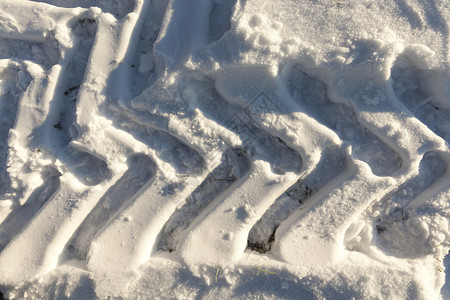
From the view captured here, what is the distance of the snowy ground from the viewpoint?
3.98 feet

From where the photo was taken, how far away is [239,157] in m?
1.29

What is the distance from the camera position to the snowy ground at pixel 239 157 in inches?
47.8

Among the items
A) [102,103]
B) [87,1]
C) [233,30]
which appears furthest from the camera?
[87,1]

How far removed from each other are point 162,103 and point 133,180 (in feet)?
1.13

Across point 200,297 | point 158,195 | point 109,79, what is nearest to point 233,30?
point 109,79

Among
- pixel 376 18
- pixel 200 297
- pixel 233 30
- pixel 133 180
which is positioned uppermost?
pixel 376 18

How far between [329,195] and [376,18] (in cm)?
72

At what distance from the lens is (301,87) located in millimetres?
1282

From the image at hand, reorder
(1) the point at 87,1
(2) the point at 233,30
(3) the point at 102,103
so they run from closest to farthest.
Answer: (2) the point at 233,30 < (3) the point at 102,103 < (1) the point at 87,1

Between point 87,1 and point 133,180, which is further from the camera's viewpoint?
point 87,1

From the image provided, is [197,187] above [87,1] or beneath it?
beneath

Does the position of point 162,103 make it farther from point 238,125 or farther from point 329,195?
point 329,195

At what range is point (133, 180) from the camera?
131 centimetres

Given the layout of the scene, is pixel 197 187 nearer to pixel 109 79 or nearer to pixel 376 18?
pixel 109 79
